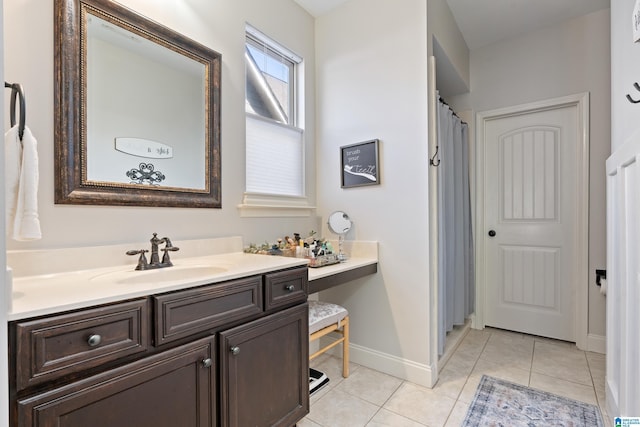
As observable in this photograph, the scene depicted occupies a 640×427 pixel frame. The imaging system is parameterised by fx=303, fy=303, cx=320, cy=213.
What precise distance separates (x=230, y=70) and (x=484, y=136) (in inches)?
96.7

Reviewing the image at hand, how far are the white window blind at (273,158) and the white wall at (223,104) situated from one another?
0.30 ft

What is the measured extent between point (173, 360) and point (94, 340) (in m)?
0.27

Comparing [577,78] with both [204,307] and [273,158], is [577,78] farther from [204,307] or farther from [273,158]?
[204,307]

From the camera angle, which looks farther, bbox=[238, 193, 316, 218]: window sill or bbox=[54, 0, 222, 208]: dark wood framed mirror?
bbox=[238, 193, 316, 218]: window sill

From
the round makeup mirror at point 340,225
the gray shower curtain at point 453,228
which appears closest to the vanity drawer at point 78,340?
the round makeup mirror at point 340,225

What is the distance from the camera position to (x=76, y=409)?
824 mm

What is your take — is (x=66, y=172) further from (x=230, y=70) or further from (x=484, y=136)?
(x=484, y=136)

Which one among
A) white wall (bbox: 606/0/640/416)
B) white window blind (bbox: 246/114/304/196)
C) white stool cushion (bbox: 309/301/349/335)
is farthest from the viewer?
white window blind (bbox: 246/114/304/196)

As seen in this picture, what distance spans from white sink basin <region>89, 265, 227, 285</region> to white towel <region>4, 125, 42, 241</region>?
0.94 feet

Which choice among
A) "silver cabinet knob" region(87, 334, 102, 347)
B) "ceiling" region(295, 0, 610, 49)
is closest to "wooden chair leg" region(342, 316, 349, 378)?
"silver cabinet knob" region(87, 334, 102, 347)

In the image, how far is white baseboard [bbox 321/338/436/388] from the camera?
78.7 inches

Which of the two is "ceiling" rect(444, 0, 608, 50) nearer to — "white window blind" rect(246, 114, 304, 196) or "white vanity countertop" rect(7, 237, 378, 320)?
"white window blind" rect(246, 114, 304, 196)

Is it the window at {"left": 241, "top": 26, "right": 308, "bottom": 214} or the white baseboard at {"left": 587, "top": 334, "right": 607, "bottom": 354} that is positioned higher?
the window at {"left": 241, "top": 26, "right": 308, "bottom": 214}

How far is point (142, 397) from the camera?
3.14ft
